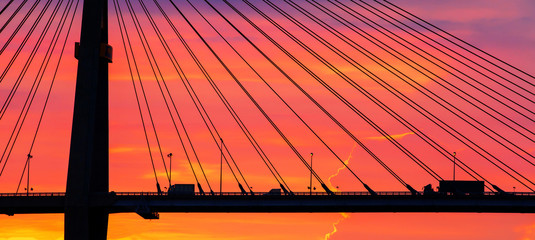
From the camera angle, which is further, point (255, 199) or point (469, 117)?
point (255, 199)

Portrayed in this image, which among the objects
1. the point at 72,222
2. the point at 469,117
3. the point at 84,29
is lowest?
the point at 72,222

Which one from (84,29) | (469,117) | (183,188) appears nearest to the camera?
(469,117)

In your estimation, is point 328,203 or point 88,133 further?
point 328,203

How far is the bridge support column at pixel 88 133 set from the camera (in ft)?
376

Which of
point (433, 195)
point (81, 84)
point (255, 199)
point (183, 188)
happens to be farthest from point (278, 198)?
point (183, 188)

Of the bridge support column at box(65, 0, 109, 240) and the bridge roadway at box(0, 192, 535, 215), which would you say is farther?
the bridge roadway at box(0, 192, 535, 215)

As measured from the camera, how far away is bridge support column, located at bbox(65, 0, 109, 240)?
115 metres

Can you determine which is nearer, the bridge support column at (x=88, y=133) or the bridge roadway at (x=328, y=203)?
the bridge support column at (x=88, y=133)

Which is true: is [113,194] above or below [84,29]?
below

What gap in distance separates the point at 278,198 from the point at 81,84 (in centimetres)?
2254

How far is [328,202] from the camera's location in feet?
413

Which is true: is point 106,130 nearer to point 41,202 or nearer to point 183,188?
point 41,202

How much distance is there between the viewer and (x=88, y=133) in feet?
375

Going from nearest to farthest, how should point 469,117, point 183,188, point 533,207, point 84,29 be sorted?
point 469,117 → point 84,29 → point 533,207 → point 183,188
